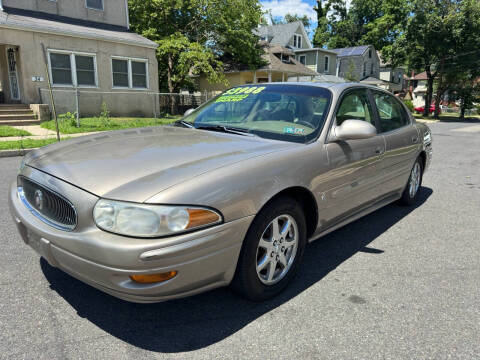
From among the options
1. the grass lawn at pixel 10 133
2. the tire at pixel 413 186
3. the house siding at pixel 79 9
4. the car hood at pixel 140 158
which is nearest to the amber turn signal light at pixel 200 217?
the car hood at pixel 140 158

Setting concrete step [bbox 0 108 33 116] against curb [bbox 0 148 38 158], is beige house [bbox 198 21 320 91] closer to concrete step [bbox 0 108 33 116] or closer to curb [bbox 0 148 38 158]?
concrete step [bbox 0 108 33 116]

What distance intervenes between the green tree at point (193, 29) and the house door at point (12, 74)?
7602 mm

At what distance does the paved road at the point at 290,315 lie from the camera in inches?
83.9

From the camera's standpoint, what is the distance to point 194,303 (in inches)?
102

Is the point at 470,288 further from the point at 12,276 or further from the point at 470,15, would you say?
the point at 470,15

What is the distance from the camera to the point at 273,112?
3350mm

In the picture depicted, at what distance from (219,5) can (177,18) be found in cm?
288

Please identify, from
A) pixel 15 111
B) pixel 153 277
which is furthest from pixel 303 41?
pixel 153 277

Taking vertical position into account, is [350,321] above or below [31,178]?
below

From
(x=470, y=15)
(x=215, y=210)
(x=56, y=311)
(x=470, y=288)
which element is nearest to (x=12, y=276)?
(x=56, y=311)

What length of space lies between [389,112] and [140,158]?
3016mm

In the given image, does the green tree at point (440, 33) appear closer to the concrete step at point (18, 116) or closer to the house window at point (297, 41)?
the house window at point (297, 41)

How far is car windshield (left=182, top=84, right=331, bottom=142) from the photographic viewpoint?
3127 mm

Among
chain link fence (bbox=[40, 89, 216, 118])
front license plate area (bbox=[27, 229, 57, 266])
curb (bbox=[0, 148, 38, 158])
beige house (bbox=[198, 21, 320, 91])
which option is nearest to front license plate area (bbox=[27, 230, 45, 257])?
front license plate area (bbox=[27, 229, 57, 266])
